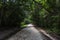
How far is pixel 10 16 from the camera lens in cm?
2191

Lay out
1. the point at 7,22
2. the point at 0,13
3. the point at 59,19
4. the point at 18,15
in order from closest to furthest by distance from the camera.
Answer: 1. the point at 59,19
2. the point at 0,13
3. the point at 7,22
4. the point at 18,15

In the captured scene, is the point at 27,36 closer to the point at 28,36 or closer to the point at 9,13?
the point at 28,36

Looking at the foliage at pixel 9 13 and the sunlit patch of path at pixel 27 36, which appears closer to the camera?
the sunlit patch of path at pixel 27 36

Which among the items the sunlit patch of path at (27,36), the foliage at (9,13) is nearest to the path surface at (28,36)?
the sunlit patch of path at (27,36)

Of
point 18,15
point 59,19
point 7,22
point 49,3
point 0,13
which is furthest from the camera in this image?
point 18,15

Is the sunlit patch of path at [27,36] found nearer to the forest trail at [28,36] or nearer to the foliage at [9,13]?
the forest trail at [28,36]

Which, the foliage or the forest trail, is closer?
the forest trail

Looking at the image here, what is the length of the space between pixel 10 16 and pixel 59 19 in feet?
32.0

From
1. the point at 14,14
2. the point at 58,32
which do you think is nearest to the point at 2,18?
the point at 14,14

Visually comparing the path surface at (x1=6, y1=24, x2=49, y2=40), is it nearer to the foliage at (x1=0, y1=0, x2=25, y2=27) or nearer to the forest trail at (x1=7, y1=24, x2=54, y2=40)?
the forest trail at (x1=7, y1=24, x2=54, y2=40)

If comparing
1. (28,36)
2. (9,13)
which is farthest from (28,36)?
(9,13)

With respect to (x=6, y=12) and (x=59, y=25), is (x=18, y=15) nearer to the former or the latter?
(x=6, y=12)

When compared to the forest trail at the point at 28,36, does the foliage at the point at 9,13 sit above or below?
above

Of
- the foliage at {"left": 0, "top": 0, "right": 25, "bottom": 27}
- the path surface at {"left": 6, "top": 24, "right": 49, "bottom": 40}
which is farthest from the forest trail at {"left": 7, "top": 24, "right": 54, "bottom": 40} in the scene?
the foliage at {"left": 0, "top": 0, "right": 25, "bottom": 27}
